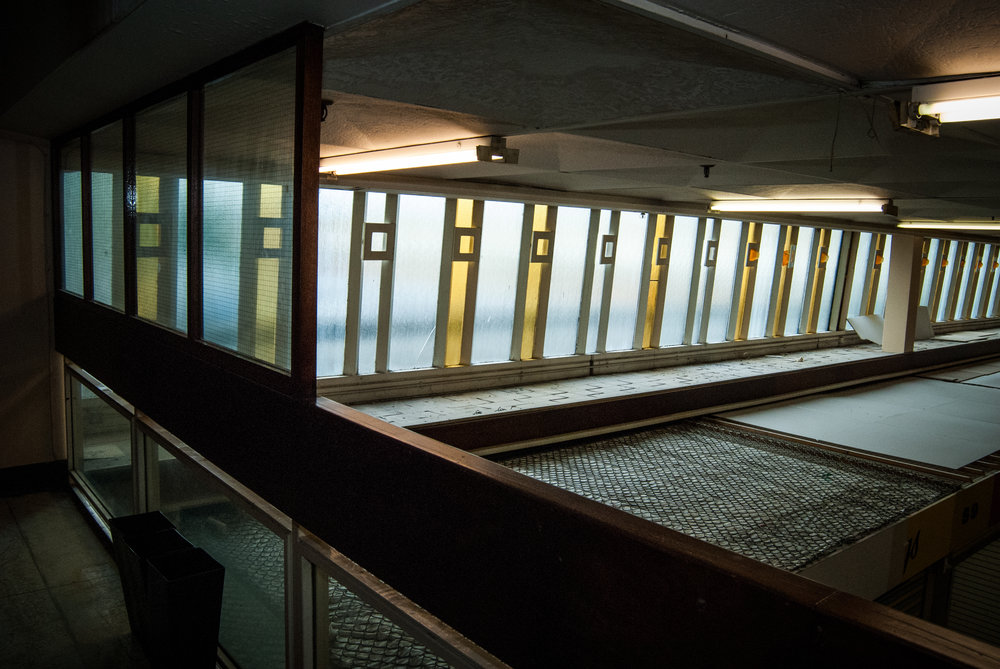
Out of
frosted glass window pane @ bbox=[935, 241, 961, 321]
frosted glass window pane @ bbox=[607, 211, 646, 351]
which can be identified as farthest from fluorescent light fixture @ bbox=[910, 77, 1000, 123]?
frosted glass window pane @ bbox=[935, 241, 961, 321]

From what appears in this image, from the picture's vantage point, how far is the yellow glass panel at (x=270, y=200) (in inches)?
98.7

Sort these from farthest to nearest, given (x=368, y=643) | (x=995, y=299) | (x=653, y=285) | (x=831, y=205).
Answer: (x=995, y=299)
(x=653, y=285)
(x=831, y=205)
(x=368, y=643)

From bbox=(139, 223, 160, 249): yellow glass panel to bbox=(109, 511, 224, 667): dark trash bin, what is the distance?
65.4 inches

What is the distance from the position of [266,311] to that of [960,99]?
2540 millimetres

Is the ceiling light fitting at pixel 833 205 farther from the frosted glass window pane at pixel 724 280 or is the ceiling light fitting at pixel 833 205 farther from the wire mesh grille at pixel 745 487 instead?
the frosted glass window pane at pixel 724 280

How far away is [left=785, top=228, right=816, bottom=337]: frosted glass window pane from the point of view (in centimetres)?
1287

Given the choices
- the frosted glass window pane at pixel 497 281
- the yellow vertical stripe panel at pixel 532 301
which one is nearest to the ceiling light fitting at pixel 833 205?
the yellow vertical stripe panel at pixel 532 301

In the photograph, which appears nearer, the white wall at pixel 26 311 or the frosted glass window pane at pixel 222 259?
the frosted glass window pane at pixel 222 259

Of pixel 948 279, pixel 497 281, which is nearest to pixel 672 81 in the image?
pixel 497 281

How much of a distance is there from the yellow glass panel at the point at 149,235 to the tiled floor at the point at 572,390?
7.11 ft

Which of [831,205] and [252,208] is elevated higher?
[831,205]

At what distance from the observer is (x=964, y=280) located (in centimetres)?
1834

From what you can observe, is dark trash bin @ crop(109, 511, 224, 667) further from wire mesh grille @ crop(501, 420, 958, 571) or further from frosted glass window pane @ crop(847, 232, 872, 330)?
frosted glass window pane @ crop(847, 232, 872, 330)

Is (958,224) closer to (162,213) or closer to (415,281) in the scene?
(415,281)
